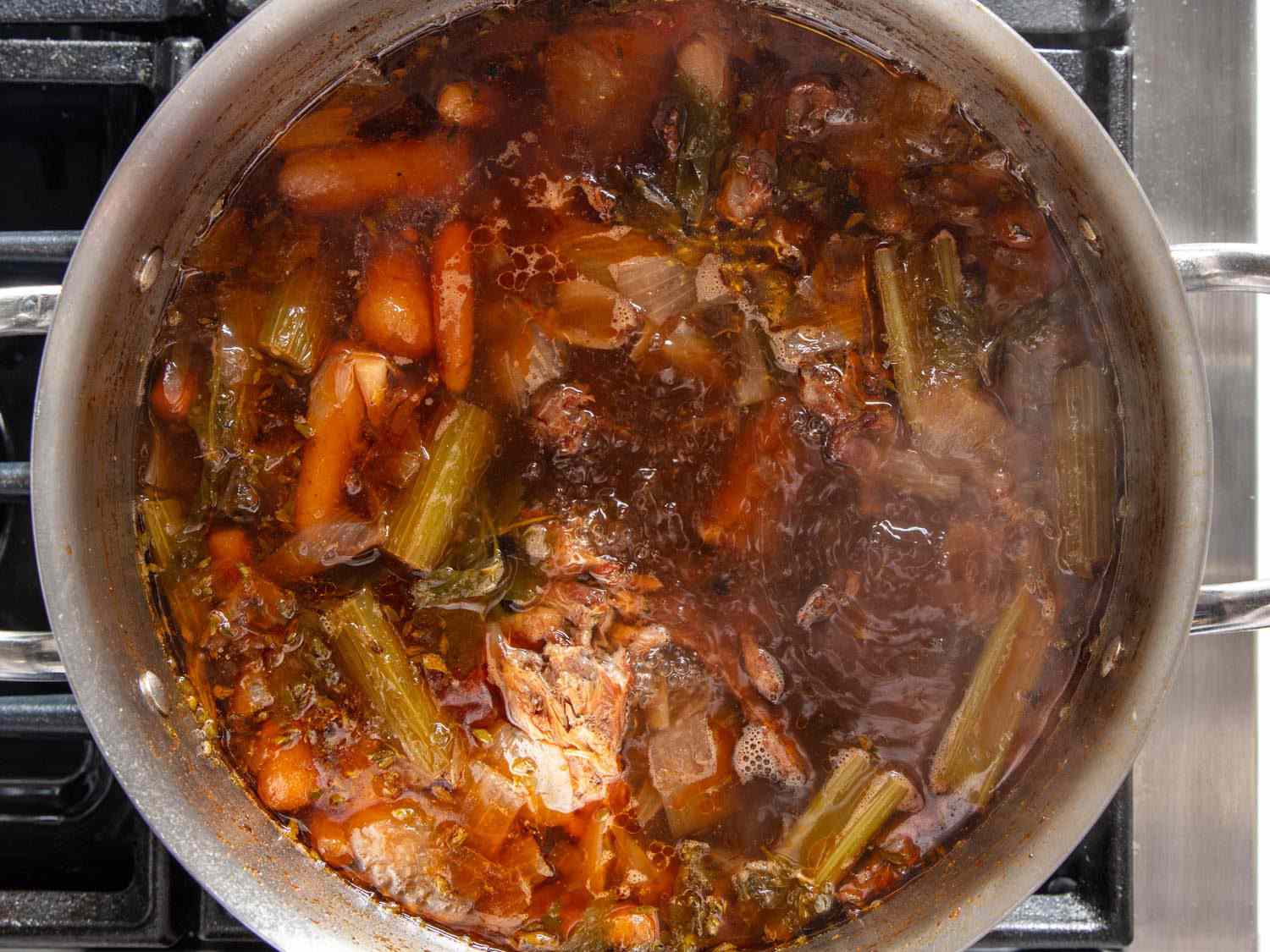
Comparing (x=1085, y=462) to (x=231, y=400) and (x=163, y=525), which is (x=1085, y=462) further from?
(x=163, y=525)

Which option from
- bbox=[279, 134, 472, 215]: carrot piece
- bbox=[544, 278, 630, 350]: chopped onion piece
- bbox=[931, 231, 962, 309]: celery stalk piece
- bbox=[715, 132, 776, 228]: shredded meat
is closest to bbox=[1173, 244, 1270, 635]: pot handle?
bbox=[931, 231, 962, 309]: celery stalk piece

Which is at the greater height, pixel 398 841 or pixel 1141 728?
pixel 1141 728

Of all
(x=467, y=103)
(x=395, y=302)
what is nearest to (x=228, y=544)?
(x=395, y=302)

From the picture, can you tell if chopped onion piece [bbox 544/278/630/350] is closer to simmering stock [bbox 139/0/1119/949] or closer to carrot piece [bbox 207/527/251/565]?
simmering stock [bbox 139/0/1119/949]

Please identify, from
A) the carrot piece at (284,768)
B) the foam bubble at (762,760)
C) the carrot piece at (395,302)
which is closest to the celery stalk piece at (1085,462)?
the foam bubble at (762,760)

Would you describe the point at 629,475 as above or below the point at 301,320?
below

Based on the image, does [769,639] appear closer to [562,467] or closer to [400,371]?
[562,467]

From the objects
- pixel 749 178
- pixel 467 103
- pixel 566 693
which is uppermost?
pixel 467 103

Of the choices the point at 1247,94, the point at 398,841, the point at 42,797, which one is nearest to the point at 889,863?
the point at 398,841

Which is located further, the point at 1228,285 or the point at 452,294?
the point at 452,294
